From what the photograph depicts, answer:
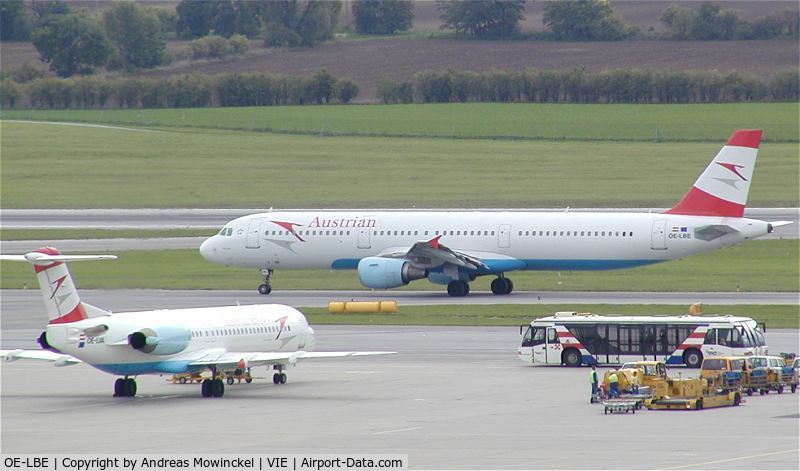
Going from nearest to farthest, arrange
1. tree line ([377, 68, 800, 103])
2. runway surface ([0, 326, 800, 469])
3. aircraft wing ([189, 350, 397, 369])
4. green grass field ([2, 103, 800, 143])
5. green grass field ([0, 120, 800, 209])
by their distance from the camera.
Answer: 1. runway surface ([0, 326, 800, 469])
2. aircraft wing ([189, 350, 397, 369])
3. green grass field ([0, 120, 800, 209])
4. green grass field ([2, 103, 800, 143])
5. tree line ([377, 68, 800, 103])

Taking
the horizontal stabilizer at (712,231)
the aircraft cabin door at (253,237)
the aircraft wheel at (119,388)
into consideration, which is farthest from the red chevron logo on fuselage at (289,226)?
the aircraft wheel at (119,388)

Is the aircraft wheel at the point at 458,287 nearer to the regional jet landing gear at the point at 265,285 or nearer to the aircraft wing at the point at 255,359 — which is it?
the regional jet landing gear at the point at 265,285

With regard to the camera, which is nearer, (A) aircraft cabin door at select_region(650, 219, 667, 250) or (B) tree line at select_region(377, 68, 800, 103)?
(A) aircraft cabin door at select_region(650, 219, 667, 250)

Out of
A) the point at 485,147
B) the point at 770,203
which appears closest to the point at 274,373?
the point at 770,203

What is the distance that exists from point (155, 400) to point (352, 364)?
32.3ft

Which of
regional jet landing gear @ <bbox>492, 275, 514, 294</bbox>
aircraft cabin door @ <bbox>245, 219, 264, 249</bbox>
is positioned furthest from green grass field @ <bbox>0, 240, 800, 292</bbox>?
aircraft cabin door @ <bbox>245, 219, 264, 249</bbox>

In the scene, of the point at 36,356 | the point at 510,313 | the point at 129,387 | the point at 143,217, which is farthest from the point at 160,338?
the point at 143,217

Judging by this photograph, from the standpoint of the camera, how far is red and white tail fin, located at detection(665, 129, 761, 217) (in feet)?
221

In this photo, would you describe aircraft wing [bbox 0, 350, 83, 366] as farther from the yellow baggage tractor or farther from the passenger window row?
the passenger window row

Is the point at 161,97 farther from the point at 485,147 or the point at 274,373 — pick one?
the point at 274,373

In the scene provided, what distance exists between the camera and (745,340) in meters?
44.7

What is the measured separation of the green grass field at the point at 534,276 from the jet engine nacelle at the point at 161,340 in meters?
34.2

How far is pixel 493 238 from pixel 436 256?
3.27 meters

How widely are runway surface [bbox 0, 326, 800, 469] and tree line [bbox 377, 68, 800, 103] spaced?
12705cm
